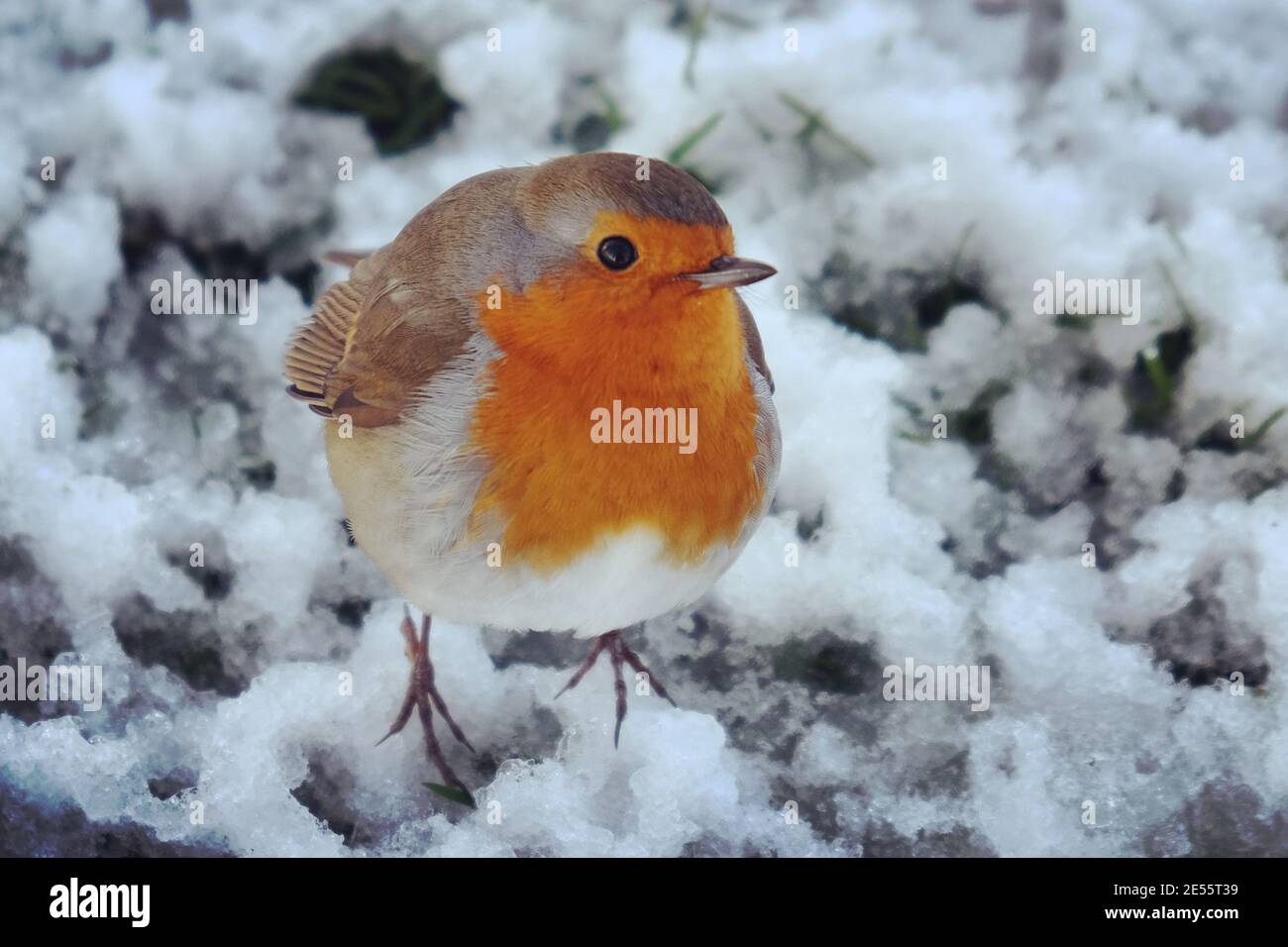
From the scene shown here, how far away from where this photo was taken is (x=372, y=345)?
2719mm

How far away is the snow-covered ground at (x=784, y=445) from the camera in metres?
2.79

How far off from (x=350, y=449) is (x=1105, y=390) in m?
1.98

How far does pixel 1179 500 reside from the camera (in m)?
3.17

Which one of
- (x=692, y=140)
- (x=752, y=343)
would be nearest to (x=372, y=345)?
(x=752, y=343)

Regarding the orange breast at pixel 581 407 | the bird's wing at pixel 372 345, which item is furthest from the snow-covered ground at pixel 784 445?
the orange breast at pixel 581 407

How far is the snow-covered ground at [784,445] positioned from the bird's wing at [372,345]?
0.40 metres

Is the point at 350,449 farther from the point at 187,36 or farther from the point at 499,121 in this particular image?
the point at 187,36

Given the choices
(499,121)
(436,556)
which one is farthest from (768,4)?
(436,556)

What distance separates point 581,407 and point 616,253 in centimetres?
29

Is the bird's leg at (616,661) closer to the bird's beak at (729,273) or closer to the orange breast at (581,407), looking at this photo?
the orange breast at (581,407)

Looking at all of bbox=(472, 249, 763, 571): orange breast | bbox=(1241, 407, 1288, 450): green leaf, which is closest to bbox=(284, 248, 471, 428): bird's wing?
bbox=(472, 249, 763, 571): orange breast

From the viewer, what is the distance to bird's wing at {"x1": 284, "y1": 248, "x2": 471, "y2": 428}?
252 cm

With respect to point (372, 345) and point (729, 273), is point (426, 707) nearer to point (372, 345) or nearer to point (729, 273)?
point (372, 345)

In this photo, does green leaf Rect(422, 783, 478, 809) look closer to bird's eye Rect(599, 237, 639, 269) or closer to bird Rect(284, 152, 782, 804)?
bird Rect(284, 152, 782, 804)
